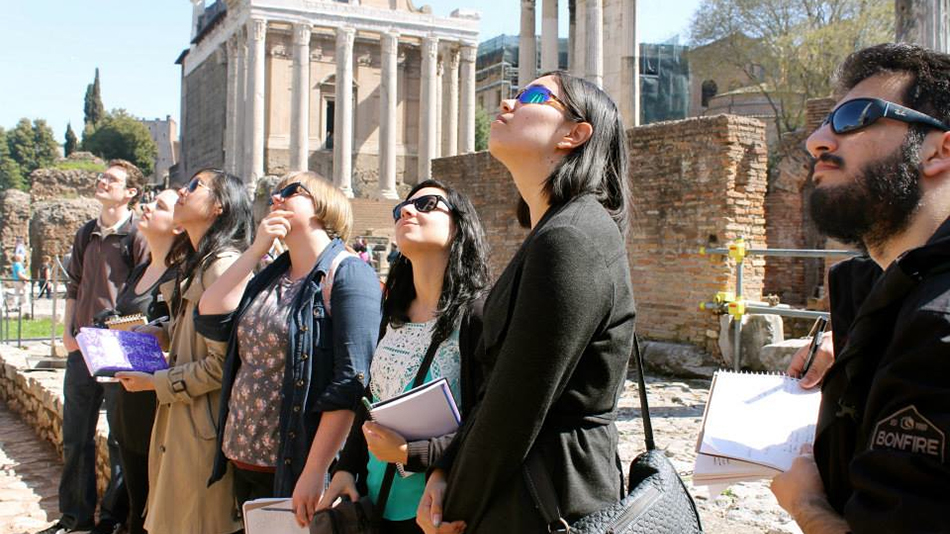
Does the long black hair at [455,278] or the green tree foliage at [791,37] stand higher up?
the green tree foliage at [791,37]

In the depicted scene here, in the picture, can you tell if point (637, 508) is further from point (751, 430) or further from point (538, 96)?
point (538, 96)

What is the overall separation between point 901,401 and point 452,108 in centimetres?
4848

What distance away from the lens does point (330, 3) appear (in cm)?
4469

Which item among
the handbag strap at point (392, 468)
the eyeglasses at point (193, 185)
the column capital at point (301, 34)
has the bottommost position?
the handbag strap at point (392, 468)

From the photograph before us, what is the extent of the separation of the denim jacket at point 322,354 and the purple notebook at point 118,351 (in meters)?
1.13

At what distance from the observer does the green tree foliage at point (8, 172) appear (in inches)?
2372

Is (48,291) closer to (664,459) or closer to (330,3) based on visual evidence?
(330,3)

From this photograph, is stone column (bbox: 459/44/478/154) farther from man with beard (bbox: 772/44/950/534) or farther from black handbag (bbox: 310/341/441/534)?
man with beard (bbox: 772/44/950/534)

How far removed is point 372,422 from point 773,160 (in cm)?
2568

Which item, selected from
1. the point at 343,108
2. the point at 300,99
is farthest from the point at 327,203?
the point at 300,99

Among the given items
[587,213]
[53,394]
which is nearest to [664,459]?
[587,213]

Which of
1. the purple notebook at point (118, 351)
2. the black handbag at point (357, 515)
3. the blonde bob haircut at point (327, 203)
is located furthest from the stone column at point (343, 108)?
the black handbag at point (357, 515)

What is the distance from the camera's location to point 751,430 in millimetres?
2119

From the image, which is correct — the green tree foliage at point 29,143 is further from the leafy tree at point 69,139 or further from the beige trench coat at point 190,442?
the beige trench coat at point 190,442
